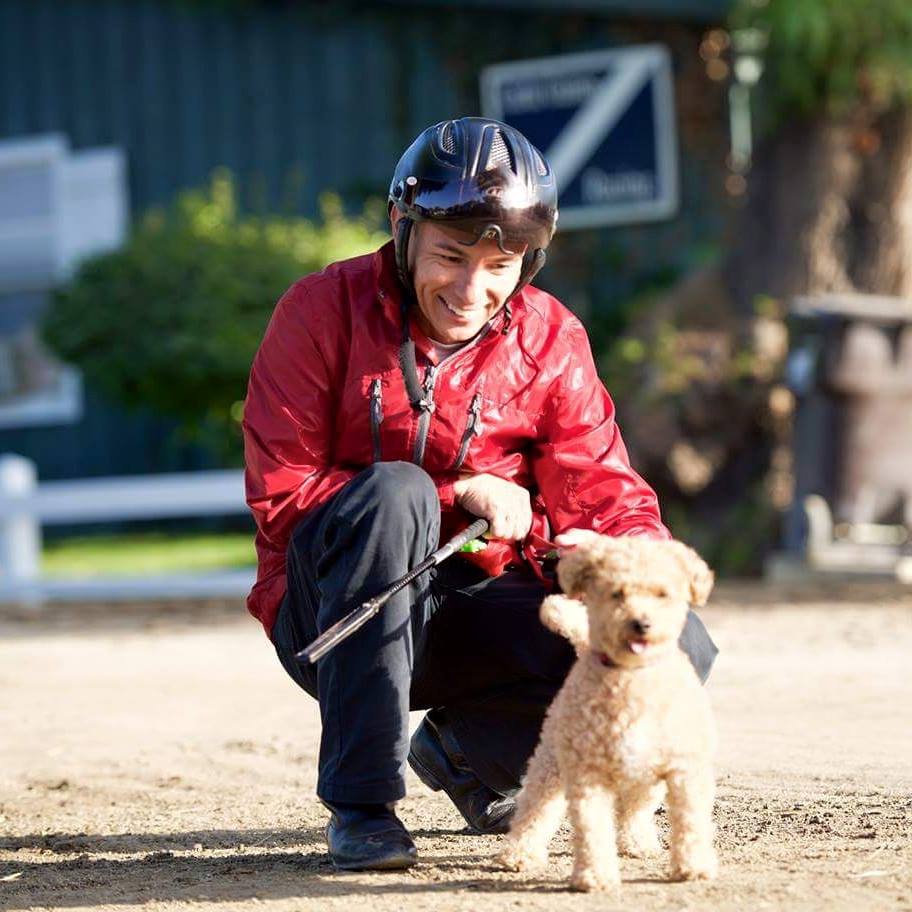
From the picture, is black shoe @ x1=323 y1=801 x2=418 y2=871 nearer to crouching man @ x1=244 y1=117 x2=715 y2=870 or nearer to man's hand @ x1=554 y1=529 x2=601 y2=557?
crouching man @ x1=244 y1=117 x2=715 y2=870

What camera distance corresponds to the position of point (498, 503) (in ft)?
13.1

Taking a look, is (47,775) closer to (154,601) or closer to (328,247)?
(154,601)

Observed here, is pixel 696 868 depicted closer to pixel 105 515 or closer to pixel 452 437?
pixel 452 437

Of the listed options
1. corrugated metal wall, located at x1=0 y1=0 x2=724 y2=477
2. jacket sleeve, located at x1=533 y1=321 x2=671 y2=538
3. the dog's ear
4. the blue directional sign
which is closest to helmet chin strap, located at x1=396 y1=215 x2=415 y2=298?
jacket sleeve, located at x1=533 y1=321 x2=671 y2=538

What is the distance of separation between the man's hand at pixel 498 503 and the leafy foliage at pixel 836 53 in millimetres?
7823

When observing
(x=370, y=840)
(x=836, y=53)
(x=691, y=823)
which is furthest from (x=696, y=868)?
(x=836, y=53)

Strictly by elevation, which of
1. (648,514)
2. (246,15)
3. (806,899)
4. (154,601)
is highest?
(246,15)

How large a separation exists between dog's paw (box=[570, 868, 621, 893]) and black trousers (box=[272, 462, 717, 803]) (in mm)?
497

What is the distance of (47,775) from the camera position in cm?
554

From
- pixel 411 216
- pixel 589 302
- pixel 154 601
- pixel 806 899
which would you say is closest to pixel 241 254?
pixel 154 601

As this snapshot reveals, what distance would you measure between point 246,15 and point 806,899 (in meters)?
13.3

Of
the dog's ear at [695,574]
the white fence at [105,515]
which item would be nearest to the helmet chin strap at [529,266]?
the dog's ear at [695,574]

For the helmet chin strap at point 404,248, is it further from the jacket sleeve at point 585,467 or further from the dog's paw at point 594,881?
the dog's paw at point 594,881

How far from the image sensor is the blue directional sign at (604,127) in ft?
47.7
